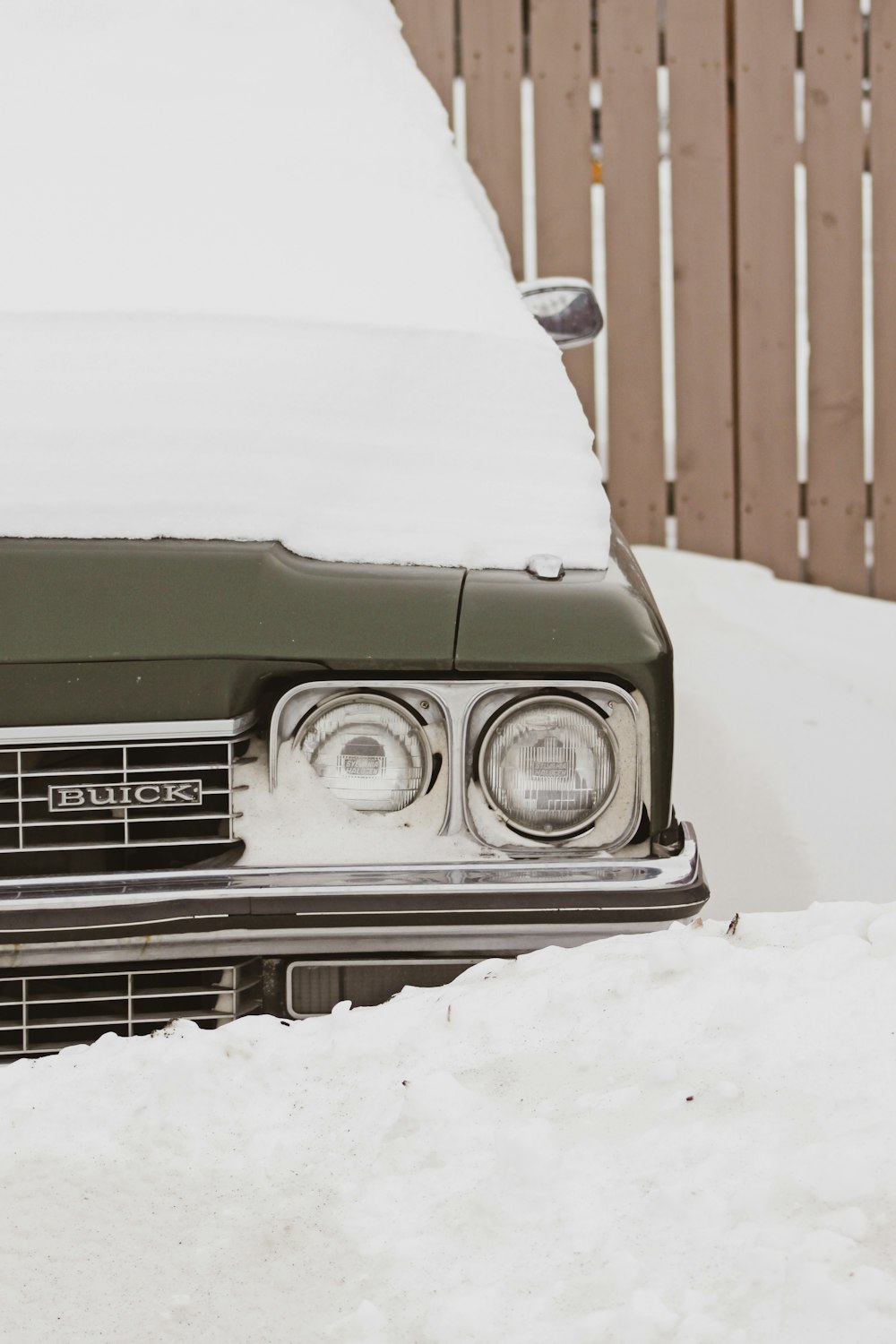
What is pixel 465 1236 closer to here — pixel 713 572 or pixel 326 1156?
pixel 326 1156

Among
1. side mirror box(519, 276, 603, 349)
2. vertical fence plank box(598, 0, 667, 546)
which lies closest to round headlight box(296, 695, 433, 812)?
side mirror box(519, 276, 603, 349)

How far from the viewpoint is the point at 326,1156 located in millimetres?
1430

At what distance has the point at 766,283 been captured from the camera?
5.40 meters

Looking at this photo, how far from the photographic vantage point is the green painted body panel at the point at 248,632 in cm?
157

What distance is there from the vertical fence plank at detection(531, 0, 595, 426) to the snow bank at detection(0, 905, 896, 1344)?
4188mm

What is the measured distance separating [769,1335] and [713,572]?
4.32 m

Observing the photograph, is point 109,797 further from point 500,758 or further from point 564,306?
point 564,306

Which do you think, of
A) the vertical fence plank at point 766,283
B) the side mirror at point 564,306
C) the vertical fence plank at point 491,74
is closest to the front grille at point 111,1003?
the side mirror at point 564,306

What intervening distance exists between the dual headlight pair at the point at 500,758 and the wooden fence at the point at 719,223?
3925mm

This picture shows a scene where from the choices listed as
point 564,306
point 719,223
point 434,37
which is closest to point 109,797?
point 564,306

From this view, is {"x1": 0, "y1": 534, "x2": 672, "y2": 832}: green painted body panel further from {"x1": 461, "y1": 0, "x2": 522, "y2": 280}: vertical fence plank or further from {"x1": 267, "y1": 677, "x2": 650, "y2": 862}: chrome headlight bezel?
{"x1": 461, "y1": 0, "x2": 522, "y2": 280}: vertical fence plank

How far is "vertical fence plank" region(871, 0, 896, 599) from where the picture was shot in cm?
532

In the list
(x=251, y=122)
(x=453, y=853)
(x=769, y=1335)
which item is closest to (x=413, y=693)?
(x=453, y=853)

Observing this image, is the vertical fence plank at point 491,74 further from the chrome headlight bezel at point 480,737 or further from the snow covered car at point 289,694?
the chrome headlight bezel at point 480,737
